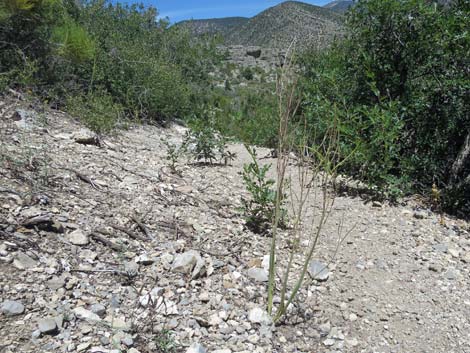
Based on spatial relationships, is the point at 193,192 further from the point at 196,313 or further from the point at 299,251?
the point at 196,313

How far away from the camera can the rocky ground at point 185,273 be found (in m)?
1.73

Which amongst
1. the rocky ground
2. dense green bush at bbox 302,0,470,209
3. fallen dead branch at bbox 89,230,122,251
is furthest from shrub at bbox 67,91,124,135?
fallen dead branch at bbox 89,230,122,251

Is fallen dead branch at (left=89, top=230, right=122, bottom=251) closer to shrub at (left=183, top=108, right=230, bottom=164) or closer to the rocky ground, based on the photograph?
the rocky ground

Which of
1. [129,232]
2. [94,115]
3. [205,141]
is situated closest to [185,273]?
[129,232]

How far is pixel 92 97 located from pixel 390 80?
3.99m

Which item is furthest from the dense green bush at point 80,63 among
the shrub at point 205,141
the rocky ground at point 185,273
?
the rocky ground at point 185,273

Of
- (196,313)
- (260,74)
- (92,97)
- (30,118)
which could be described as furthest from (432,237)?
(260,74)

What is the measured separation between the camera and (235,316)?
1949mm

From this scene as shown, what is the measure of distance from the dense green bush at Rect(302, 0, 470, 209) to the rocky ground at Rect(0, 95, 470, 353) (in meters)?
0.51

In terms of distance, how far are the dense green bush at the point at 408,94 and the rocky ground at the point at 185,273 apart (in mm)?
508

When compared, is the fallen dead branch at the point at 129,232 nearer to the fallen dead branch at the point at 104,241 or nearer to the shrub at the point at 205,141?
the fallen dead branch at the point at 104,241

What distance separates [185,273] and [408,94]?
2.98 m

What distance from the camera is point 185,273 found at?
2.15 metres

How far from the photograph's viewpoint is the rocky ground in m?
1.73
